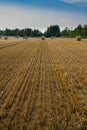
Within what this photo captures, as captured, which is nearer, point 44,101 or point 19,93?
point 44,101

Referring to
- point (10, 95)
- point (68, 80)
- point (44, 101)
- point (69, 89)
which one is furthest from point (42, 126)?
point (68, 80)

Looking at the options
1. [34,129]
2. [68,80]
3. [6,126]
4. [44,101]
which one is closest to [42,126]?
[34,129]

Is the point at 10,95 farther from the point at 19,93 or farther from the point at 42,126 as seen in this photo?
the point at 42,126

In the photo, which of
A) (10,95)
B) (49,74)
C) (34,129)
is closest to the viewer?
(34,129)

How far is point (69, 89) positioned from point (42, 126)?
3.59m

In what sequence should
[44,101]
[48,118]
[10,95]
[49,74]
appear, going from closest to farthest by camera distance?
[48,118]
[44,101]
[10,95]
[49,74]

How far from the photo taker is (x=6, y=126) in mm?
5215

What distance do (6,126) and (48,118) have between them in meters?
1.17

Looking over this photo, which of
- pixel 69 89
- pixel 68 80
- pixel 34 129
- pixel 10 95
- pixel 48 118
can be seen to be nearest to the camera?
pixel 34 129

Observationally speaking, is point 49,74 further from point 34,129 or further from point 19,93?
point 34,129

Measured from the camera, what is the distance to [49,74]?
1157 centimetres

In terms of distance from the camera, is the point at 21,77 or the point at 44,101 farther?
the point at 21,77

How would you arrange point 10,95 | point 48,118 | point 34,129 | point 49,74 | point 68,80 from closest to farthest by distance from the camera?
point 34,129
point 48,118
point 10,95
point 68,80
point 49,74

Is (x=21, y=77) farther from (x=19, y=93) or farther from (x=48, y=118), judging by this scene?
(x=48, y=118)
